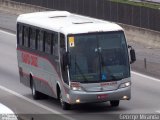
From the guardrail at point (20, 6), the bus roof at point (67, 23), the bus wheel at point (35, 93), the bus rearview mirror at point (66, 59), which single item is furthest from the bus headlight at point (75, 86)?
the guardrail at point (20, 6)

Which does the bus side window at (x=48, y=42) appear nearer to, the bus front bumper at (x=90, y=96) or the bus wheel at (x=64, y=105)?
the bus wheel at (x=64, y=105)

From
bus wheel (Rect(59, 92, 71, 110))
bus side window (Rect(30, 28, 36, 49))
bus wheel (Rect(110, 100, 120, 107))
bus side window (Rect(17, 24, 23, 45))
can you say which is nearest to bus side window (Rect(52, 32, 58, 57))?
bus wheel (Rect(59, 92, 71, 110))

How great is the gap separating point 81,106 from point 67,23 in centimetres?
287

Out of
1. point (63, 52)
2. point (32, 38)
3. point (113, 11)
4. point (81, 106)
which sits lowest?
point (113, 11)

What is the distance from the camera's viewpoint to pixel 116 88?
80.7ft

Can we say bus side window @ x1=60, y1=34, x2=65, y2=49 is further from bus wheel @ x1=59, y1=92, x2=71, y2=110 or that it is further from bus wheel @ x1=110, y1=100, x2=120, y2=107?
bus wheel @ x1=110, y1=100, x2=120, y2=107

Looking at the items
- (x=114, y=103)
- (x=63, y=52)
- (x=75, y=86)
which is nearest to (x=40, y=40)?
(x=63, y=52)

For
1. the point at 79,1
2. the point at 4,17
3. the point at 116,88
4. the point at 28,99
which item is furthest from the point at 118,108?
the point at 4,17

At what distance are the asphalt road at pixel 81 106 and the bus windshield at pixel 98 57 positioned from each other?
1172 mm

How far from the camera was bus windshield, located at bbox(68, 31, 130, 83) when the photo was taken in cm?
2452

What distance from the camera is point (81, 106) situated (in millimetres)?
26438

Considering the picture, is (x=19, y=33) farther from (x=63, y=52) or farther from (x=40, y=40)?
(x=63, y=52)

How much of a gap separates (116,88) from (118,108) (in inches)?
45.4

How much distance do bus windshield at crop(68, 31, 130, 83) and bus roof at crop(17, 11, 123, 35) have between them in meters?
0.18
